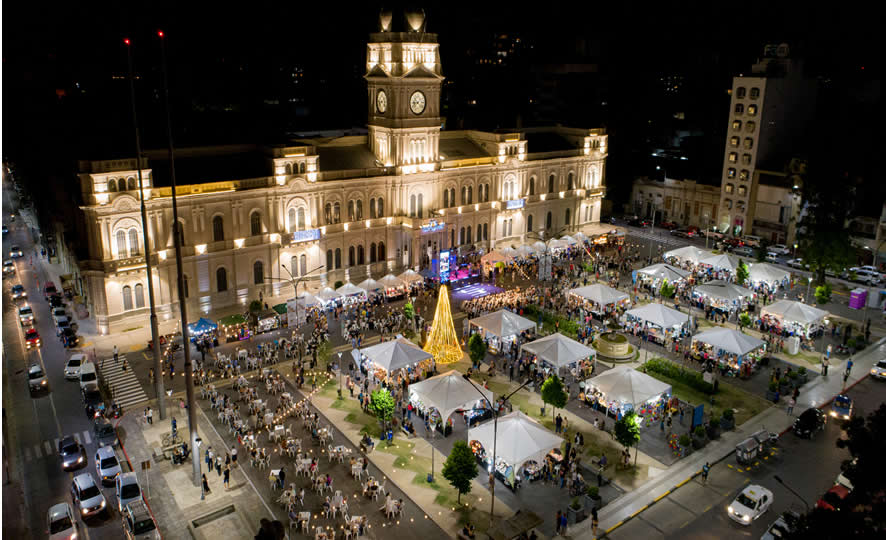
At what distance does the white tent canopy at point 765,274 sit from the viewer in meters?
56.2

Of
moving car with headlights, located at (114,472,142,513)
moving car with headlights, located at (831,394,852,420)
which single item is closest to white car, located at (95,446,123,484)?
moving car with headlights, located at (114,472,142,513)

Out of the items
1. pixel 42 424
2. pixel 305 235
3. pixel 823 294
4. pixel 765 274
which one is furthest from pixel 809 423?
pixel 42 424

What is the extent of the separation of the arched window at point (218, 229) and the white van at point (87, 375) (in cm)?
1476

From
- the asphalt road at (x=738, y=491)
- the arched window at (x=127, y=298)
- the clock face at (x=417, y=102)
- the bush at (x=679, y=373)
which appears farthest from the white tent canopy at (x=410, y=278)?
the asphalt road at (x=738, y=491)

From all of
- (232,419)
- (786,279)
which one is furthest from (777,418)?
(232,419)

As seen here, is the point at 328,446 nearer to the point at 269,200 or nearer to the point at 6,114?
the point at 269,200

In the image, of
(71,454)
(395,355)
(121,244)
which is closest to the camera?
(71,454)

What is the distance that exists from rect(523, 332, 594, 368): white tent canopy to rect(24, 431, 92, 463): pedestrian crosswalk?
26.4 meters

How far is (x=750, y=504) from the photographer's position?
93.9ft

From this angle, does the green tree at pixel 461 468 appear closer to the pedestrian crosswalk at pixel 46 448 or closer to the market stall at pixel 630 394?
the market stall at pixel 630 394

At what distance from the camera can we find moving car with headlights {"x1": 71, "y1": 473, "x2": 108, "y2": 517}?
2834cm

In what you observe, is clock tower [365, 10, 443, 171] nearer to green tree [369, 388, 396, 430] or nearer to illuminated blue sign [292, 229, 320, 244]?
illuminated blue sign [292, 229, 320, 244]

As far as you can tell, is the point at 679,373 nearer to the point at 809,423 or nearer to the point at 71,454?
the point at 809,423

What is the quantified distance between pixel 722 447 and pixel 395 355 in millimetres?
19350
